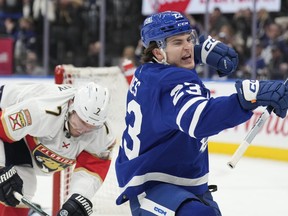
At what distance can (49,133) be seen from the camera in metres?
2.69

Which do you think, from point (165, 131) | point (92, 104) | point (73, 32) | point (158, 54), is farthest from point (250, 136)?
point (73, 32)

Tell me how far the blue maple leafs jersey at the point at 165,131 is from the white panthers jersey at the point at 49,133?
462 millimetres

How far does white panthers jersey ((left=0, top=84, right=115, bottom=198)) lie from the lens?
2609mm

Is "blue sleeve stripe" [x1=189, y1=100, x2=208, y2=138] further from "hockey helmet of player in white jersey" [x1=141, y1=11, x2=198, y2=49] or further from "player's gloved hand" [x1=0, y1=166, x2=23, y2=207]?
"player's gloved hand" [x1=0, y1=166, x2=23, y2=207]

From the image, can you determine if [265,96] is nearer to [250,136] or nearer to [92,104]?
[250,136]

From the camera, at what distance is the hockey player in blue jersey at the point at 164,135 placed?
6.45 ft

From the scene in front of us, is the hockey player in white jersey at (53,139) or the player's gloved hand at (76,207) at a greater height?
the hockey player in white jersey at (53,139)

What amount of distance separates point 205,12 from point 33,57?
6.90ft

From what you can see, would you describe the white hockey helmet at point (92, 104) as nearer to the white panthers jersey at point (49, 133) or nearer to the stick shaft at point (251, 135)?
the white panthers jersey at point (49, 133)

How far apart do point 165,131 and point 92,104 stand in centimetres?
56

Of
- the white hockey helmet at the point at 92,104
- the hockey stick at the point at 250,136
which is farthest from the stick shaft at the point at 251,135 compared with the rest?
the white hockey helmet at the point at 92,104

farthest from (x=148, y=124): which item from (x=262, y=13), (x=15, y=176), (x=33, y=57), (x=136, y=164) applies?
(x=33, y=57)

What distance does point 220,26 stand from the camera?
22.4ft

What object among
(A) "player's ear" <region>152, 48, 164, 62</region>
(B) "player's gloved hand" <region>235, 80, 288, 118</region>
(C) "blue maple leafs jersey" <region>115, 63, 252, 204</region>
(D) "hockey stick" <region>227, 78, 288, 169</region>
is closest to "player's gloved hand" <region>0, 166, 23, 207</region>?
(C) "blue maple leafs jersey" <region>115, 63, 252, 204</region>
